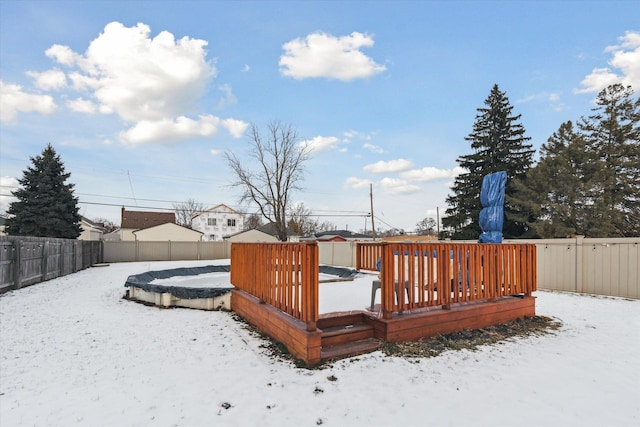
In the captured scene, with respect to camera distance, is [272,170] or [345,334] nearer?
[345,334]

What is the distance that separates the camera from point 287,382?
9.53 feet

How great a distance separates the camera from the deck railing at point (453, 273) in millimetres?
3785

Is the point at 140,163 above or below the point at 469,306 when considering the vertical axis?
above

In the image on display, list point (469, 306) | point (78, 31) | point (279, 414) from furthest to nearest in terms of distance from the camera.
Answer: point (78, 31), point (469, 306), point (279, 414)

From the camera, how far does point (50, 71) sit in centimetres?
1007

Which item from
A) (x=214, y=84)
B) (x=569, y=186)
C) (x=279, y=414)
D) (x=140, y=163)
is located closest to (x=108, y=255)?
(x=140, y=163)

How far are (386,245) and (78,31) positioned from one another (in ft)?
32.1

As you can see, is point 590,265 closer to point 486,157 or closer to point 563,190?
point 563,190

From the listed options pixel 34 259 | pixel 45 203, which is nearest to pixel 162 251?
pixel 45 203

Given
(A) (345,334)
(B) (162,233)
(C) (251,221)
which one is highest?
(C) (251,221)

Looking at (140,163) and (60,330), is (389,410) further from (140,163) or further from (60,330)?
(140,163)

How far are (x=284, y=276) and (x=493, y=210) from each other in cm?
417

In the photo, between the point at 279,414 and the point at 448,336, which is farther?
the point at 448,336

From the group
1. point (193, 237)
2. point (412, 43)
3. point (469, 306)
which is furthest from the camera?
point (193, 237)
